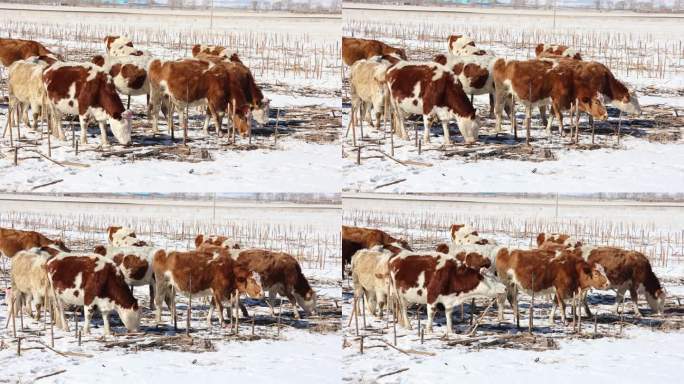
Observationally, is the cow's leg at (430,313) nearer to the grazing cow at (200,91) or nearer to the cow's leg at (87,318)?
the grazing cow at (200,91)

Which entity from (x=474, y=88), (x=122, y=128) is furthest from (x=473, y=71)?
(x=122, y=128)

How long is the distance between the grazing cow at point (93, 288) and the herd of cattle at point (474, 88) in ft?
7.72

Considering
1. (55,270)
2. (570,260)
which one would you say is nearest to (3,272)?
(55,270)

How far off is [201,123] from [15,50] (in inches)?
73.3

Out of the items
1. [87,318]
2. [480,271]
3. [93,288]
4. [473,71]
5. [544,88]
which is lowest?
[87,318]

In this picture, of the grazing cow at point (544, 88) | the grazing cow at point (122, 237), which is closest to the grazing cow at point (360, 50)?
the grazing cow at point (544, 88)

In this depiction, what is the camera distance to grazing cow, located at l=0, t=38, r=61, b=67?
12.2 metres

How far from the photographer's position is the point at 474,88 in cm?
1195

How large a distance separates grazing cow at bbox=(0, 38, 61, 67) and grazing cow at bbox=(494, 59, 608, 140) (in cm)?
404

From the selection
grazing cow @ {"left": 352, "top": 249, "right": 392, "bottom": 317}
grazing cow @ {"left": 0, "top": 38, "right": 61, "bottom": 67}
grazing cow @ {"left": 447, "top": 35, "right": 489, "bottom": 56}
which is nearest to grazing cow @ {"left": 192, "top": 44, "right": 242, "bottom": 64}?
grazing cow @ {"left": 0, "top": 38, "right": 61, "bottom": 67}

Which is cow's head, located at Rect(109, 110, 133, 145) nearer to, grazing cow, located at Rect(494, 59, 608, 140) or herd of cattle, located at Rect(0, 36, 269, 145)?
herd of cattle, located at Rect(0, 36, 269, 145)

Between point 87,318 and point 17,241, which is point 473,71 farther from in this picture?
point 17,241

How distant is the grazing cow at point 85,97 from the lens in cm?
1145

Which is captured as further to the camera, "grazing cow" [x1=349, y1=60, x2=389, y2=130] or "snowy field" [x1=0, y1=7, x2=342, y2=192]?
"grazing cow" [x1=349, y1=60, x2=389, y2=130]
